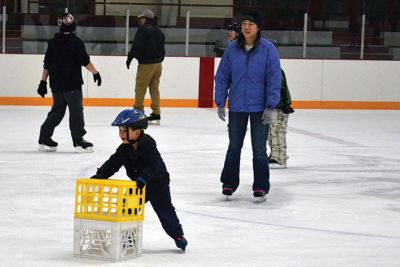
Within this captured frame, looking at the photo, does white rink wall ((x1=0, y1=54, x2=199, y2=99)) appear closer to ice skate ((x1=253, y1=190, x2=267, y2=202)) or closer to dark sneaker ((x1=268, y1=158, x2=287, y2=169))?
dark sneaker ((x1=268, y1=158, x2=287, y2=169))

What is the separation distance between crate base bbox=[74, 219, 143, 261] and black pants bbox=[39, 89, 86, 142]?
5090 millimetres

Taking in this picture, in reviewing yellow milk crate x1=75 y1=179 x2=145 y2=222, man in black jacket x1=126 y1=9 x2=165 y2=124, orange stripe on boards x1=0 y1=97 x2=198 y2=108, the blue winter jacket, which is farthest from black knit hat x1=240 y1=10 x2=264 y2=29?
orange stripe on boards x1=0 y1=97 x2=198 y2=108

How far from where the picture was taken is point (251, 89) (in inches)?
319

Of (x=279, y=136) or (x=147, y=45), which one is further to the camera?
(x=147, y=45)

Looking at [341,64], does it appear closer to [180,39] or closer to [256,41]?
[180,39]

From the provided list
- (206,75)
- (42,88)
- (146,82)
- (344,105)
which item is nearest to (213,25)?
(206,75)

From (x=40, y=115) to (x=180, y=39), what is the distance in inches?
126

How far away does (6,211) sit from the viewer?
7.55m

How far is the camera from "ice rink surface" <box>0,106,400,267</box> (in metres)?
6.20

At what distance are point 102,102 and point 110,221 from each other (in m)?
12.0

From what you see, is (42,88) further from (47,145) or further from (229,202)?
(229,202)

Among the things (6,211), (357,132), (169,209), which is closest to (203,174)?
(6,211)

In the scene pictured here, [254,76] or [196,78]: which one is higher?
[254,76]

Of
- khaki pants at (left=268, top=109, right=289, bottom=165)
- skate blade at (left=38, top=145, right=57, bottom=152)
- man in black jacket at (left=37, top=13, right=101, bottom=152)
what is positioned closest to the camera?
khaki pants at (left=268, top=109, right=289, bottom=165)
